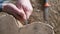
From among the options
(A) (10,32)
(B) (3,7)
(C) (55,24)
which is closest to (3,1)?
(B) (3,7)

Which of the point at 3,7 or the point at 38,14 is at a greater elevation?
the point at 3,7

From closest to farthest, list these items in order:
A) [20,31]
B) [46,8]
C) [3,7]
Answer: [20,31] → [3,7] → [46,8]

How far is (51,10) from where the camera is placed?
3.55 ft

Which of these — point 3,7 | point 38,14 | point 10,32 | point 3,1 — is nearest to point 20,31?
point 10,32

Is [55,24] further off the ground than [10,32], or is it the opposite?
[10,32]

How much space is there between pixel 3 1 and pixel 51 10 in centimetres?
39

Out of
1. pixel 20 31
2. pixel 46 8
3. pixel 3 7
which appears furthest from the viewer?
pixel 46 8

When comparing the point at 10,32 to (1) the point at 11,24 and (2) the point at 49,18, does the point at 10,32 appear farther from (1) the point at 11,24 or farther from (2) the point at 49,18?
(2) the point at 49,18

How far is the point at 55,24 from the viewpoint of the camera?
1.07 meters

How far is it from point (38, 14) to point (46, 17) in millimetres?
76

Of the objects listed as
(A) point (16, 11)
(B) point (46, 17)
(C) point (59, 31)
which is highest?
(A) point (16, 11)

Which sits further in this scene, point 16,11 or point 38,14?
point 38,14

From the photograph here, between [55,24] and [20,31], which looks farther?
[55,24]

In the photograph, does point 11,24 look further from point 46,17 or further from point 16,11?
point 46,17
